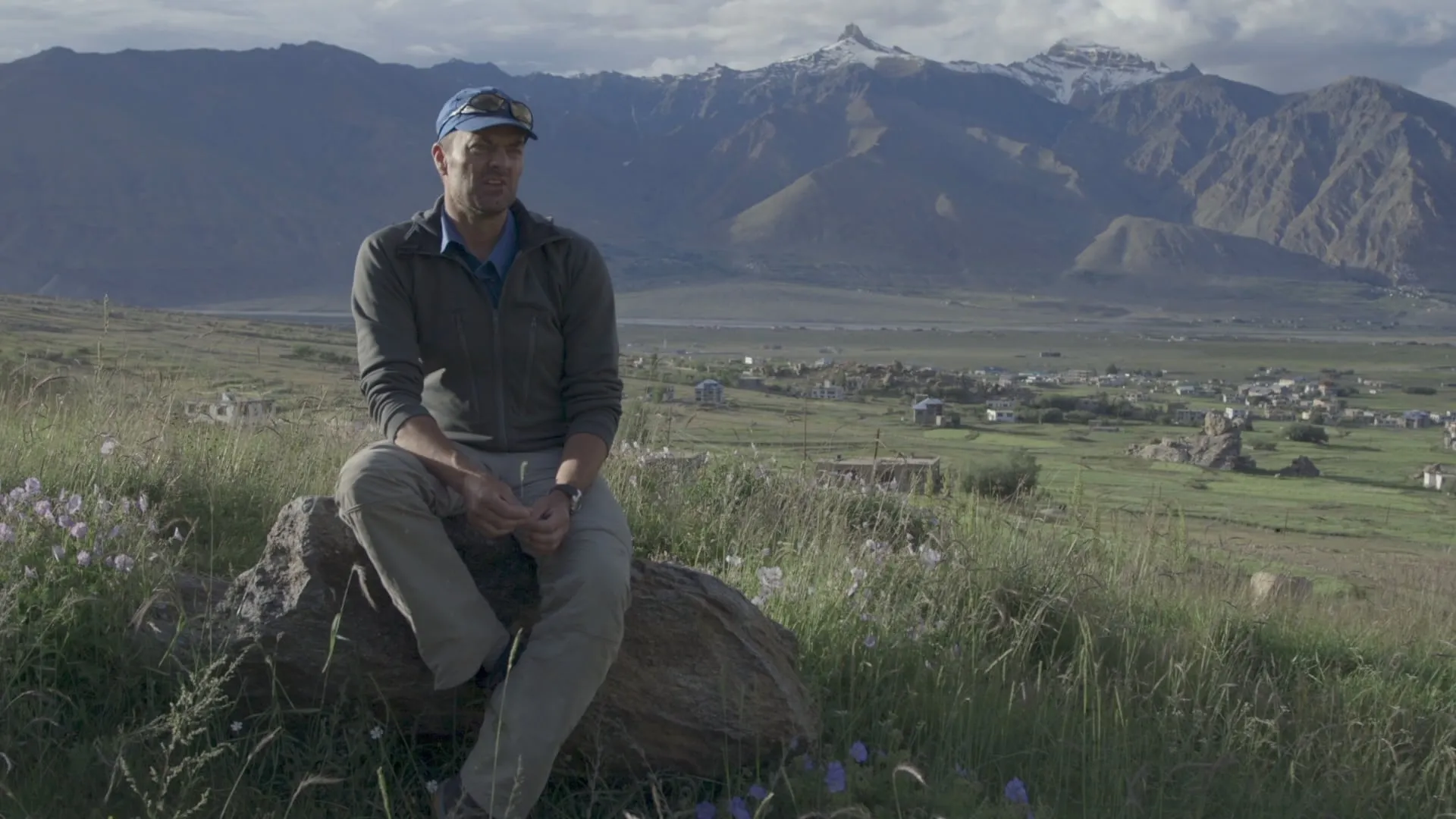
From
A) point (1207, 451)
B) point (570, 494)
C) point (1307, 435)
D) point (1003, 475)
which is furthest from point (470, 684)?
point (1307, 435)

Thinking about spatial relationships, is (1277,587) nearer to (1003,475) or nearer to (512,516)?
(1003,475)

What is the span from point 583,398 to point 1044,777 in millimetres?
2151

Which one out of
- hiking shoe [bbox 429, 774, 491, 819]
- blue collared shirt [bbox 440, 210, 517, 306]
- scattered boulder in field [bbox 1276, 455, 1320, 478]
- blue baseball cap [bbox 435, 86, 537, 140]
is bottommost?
scattered boulder in field [bbox 1276, 455, 1320, 478]

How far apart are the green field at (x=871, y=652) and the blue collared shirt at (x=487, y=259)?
60.4 inches

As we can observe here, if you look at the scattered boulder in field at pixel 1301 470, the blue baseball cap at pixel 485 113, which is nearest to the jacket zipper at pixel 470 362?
the blue baseball cap at pixel 485 113

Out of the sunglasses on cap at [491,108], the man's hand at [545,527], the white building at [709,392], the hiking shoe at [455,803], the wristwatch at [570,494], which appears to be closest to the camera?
the hiking shoe at [455,803]

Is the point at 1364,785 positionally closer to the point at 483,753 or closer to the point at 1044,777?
the point at 1044,777

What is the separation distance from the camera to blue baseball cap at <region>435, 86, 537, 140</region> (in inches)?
197

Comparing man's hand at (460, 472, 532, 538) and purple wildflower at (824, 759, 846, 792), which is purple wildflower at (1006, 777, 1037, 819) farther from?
man's hand at (460, 472, 532, 538)

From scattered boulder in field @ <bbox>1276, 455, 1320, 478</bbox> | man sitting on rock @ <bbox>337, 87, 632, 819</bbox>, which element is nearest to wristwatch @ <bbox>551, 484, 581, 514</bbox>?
man sitting on rock @ <bbox>337, 87, 632, 819</bbox>

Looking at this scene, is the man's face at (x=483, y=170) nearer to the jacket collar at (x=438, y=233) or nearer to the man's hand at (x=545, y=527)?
the jacket collar at (x=438, y=233)

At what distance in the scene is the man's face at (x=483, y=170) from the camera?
5004mm

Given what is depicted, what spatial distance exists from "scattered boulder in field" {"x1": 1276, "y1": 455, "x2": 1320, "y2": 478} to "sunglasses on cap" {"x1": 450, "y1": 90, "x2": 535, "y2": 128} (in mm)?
18052

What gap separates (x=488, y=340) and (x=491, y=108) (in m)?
0.85
